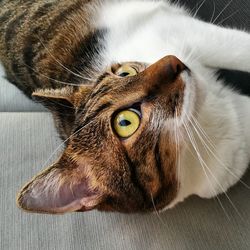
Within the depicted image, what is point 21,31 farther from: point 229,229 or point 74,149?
point 229,229

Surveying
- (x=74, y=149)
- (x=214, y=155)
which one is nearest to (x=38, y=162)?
(x=74, y=149)

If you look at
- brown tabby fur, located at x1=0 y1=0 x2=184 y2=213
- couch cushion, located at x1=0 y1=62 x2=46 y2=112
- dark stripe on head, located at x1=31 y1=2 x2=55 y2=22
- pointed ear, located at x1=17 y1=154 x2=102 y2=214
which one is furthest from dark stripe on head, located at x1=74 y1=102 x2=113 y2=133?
dark stripe on head, located at x1=31 y1=2 x2=55 y2=22

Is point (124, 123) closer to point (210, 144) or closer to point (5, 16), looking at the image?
point (210, 144)

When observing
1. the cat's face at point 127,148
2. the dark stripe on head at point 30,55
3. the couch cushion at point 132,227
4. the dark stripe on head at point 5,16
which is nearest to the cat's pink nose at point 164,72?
the cat's face at point 127,148

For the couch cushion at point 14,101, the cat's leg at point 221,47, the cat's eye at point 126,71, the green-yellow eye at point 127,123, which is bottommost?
the couch cushion at point 14,101

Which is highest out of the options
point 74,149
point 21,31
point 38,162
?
point 74,149

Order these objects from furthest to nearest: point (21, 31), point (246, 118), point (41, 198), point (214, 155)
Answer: point (21, 31)
point (246, 118)
point (214, 155)
point (41, 198)

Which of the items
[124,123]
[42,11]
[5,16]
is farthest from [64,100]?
[5,16]

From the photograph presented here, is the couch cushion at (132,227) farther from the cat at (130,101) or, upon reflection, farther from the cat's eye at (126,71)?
the cat's eye at (126,71)
